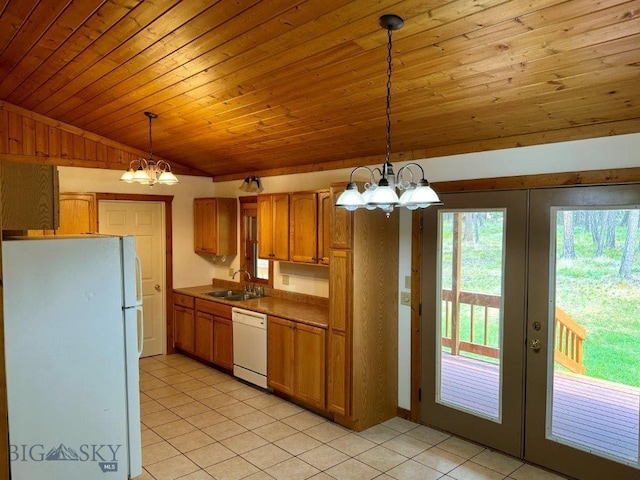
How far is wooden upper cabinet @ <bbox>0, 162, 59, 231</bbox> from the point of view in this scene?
2.09m

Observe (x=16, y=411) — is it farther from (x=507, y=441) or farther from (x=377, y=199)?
(x=507, y=441)

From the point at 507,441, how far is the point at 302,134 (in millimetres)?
3048

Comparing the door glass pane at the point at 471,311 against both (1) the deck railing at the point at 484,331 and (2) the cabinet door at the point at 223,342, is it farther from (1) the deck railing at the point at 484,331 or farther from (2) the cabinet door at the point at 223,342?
(2) the cabinet door at the point at 223,342

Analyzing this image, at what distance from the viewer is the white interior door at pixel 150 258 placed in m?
5.98

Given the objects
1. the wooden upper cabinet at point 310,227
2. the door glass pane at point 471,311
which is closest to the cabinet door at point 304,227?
the wooden upper cabinet at point 310,227

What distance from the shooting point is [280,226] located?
503 cm

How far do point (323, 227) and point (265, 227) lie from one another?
3.19ft

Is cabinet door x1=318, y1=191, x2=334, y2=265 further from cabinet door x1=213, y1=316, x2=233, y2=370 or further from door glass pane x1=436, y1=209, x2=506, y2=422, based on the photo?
cabinet door x1=213, y1=316, x2=233, y2=370

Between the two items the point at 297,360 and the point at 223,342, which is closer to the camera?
the point at 297,360

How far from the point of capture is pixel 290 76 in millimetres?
3066

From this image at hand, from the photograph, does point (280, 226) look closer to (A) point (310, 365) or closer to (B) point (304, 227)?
(B) point (304, 227)

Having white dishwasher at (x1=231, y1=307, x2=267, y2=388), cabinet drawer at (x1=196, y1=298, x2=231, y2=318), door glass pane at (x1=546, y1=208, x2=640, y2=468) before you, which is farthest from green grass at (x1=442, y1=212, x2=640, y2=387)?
cabinet drawer at (x1=196, y1=298, x2=231, y2=318)

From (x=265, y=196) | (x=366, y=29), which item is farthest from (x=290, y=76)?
(x=265, y=196)

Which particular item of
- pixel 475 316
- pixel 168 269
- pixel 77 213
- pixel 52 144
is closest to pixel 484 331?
pixel 475 316
